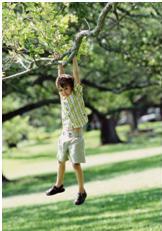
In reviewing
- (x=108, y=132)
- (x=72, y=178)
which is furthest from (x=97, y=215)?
(x=108, y=132)

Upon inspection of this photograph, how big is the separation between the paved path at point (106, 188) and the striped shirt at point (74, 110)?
34.9 feet

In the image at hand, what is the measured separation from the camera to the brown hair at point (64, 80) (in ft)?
21.3

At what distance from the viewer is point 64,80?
6.53m

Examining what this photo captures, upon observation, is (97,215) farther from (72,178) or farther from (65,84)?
(72,178)

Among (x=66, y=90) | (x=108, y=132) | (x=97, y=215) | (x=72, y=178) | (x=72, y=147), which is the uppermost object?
(x=66, y=90)

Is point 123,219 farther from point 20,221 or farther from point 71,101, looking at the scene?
point 71,101

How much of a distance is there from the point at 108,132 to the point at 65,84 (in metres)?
38.2

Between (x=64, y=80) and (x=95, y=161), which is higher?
(x=64, y=80)

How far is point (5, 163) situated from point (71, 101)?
34.7 metres

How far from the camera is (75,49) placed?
6887 mm

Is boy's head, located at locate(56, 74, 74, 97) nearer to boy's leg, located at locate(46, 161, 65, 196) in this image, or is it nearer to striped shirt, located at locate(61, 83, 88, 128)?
striped shirt, located at locate(61, 83, 88, 128)

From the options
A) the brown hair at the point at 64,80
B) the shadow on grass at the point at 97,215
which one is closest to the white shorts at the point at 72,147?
the brown hair at the point at 64,80

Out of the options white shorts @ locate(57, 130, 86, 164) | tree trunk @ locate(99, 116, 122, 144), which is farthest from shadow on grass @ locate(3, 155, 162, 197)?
tree trunk @ locate(99, 116, 122, 144)

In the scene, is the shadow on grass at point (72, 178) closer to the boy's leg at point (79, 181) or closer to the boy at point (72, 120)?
the boy's leg at point (79, 181)
